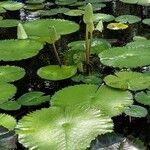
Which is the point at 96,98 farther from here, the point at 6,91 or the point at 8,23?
the point at 8,23

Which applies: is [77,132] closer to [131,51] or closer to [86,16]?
[86,16]

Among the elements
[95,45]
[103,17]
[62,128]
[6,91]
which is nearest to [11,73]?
[6,91]

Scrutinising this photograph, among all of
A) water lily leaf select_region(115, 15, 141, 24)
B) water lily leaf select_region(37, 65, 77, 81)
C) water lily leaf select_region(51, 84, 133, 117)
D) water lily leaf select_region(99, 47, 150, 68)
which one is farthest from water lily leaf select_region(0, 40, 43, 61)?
water lily leaf select_region(115, 15, 141, 24)

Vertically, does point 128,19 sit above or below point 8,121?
above

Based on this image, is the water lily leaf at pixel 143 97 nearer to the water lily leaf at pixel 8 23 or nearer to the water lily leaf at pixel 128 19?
the water lily leaf at pixel 128 19

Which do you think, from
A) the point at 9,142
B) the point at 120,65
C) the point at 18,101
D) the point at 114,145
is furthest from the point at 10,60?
the point at 114,145

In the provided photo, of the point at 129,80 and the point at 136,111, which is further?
the point at 129,80

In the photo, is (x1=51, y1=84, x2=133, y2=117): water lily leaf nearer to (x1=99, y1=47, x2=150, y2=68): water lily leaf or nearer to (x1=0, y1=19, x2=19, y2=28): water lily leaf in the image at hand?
(x1=99, y1=47, x2=150, y2=68): water lily leaf
